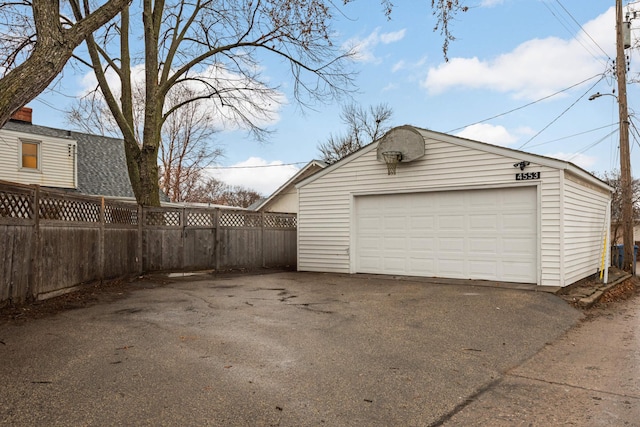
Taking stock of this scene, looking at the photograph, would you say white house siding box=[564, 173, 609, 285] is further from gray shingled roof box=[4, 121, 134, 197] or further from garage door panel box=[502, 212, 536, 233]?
gray shingled roof box=[4, 121, 134, 197]

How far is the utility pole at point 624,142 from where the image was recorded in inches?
504

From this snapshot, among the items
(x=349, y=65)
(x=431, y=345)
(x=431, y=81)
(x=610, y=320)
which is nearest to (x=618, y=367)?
(x=431, y=345)

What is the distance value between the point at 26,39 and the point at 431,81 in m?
11.1

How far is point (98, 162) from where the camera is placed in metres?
19.0

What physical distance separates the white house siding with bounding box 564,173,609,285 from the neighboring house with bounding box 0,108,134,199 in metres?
15.9

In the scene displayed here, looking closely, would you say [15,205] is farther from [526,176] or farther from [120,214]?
[526,176]

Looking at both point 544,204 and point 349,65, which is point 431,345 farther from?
point 349,65

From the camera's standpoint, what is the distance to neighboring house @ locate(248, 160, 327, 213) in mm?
20188

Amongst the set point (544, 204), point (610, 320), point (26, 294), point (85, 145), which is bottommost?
point (610, 320)

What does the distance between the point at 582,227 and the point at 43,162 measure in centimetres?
1782

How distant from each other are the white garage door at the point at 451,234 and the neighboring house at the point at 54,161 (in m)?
11.8

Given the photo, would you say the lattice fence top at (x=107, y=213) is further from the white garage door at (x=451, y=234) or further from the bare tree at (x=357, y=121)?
the bare tree at (x=357, y=121)

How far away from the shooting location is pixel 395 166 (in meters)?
10.2

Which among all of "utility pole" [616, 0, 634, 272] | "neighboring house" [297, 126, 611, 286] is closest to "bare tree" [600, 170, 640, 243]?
"utility pole" [616, 0, 634, 272]
